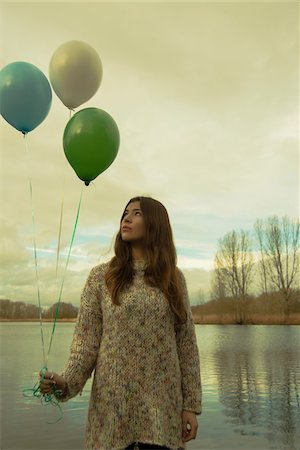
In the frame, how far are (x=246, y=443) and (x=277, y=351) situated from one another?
8.88 meters

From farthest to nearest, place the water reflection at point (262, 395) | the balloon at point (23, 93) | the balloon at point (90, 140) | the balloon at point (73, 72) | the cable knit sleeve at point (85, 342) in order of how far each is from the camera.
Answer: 1. the water reflection at point (262, 395)
2. the balloon at point (73, 72)
3. the balloon at point (23, 93)
4. the balloon at point (90, 140)
5. the cable knit sleeve at point (85, 342)

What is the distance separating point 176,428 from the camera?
6.15 feet

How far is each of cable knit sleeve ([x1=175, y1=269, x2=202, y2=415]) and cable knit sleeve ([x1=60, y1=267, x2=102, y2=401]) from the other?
379 mm

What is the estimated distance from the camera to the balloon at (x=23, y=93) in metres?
3.32

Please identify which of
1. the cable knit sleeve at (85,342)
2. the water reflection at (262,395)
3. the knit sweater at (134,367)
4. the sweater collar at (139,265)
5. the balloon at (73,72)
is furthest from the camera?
the water reflection at (262,395)

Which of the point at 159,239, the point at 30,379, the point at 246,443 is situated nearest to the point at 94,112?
the point at 159,239

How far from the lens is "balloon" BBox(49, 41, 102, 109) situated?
3.49 m

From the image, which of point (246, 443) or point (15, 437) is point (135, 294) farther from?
point (15, 437)

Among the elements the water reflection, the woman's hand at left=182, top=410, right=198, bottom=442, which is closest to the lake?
the water reflection

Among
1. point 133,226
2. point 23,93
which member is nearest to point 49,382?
point 133,226

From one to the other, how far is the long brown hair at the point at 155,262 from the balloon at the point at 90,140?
0.75 metres

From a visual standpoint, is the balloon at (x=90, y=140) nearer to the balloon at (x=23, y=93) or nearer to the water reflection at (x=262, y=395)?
the balloon at (x=23, y=93)

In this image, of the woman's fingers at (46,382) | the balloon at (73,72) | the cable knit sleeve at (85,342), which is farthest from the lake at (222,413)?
the balloon at (73,72)

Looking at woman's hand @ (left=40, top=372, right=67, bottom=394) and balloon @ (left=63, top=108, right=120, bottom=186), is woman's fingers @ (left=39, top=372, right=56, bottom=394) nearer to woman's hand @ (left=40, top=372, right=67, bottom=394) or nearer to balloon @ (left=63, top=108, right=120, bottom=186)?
woman's hand @ (left=40, top=372, right=67, bottom=394)
